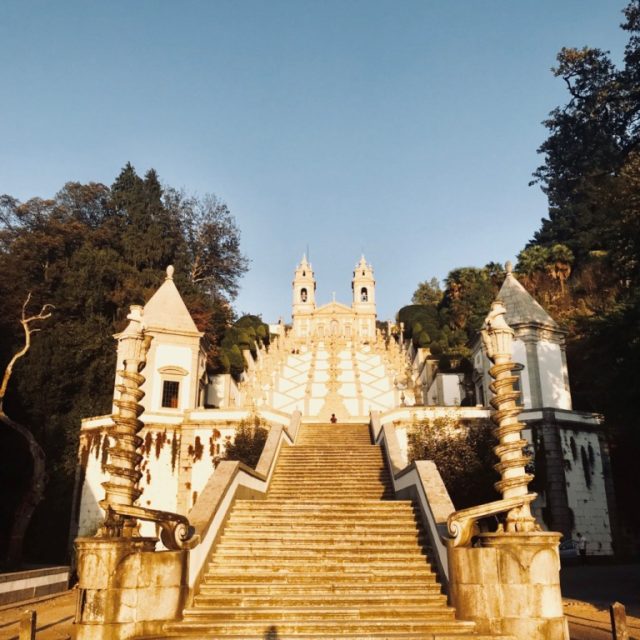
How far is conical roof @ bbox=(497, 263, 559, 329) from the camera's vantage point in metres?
24.5

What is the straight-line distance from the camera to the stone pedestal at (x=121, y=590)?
7.68 meters

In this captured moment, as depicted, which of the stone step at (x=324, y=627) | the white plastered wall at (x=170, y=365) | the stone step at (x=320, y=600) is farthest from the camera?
the white plastered wall at (x=170, y=365)

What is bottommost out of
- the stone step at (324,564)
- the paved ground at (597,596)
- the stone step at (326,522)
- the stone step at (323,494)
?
the paved ground at (597,596)

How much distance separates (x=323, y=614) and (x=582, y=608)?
6.38 metres

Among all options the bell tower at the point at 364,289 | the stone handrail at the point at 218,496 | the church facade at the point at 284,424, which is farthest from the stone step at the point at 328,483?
the bell tower at the point at 364,289

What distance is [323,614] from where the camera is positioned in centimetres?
823

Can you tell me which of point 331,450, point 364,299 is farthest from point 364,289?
point 331,450

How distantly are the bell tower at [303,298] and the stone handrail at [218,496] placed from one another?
66.8m

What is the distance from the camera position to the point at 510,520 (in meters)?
8.20

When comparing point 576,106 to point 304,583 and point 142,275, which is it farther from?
point 304,583

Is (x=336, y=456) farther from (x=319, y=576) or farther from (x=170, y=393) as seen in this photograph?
(x=170, y=393)

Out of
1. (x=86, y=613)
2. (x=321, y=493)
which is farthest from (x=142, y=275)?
(x=86, y=613)

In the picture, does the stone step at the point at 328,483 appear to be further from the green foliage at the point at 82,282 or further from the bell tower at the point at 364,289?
the bell tower at the point at 364,289

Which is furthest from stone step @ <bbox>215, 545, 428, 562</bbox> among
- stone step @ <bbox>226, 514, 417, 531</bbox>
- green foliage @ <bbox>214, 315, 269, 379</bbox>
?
green foliage @ <bbox>214, 315, 269, 379</bbox>
